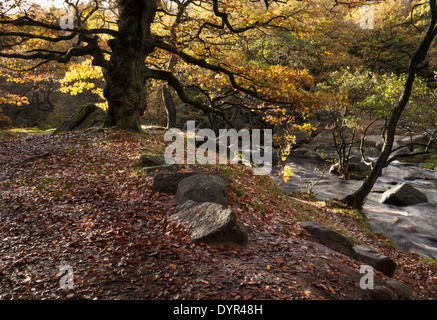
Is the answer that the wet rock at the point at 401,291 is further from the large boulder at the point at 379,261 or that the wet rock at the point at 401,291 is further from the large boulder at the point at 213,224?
the large boulder at the point at 213,224

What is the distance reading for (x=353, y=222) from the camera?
12680mm

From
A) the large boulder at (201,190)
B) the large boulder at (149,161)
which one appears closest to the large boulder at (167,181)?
the large boulder at (201,190)

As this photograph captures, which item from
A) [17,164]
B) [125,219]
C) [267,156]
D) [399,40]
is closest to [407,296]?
[125,219]

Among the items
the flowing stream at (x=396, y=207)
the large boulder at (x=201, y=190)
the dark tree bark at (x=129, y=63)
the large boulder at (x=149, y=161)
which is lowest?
the flowing stream at (x=396, y=207)

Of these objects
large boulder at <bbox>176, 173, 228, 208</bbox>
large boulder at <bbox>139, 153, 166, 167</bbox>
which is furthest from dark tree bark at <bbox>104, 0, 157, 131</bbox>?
large boulder at <bbox>176, 173, 228, 208</bbox>

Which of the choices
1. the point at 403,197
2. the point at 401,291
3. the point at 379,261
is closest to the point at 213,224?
the point at 401,291

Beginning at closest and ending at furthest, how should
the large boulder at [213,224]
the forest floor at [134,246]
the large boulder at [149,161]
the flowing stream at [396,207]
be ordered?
1. the forest floor at [134,246]
2. the large boulder at [213,224]
3. the large boulder at [149,161]
4. the flowing stream at [396,207]

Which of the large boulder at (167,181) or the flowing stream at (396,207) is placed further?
the flowing stream at (396,207)

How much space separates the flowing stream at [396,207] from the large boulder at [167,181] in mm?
9886

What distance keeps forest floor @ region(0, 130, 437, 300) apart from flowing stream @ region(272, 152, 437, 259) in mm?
1930

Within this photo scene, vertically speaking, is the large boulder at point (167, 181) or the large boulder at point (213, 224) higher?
the large boulder at point (167, 181)

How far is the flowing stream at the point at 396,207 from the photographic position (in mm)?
12328

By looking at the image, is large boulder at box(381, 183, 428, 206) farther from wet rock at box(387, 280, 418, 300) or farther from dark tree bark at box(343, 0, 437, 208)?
wet rock at box(387, 280, 418, 300)

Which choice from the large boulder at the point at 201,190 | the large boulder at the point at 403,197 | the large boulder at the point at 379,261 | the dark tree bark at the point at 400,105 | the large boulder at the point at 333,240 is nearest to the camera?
the large boulder at the point at 201,190
